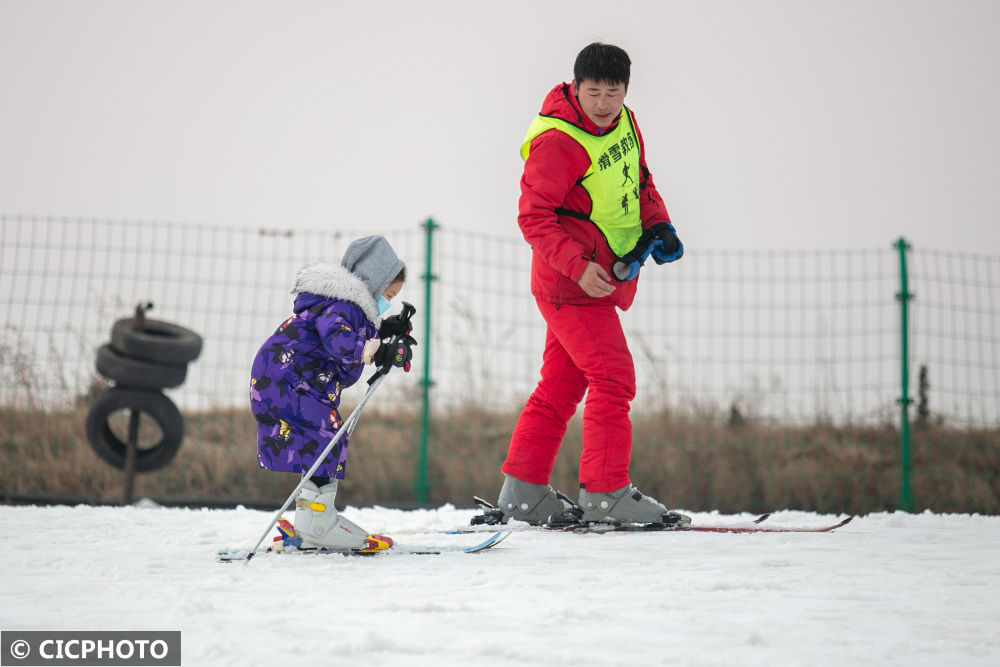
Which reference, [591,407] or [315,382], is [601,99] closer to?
[591,407]

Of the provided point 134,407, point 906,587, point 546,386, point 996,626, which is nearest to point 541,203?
point 546,386

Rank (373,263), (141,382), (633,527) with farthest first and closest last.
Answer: (141,382), (633,527), (373,263)

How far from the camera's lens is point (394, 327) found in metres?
3.44

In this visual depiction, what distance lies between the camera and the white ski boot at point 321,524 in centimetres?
321

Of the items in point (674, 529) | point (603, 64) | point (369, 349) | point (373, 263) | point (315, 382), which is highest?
point (603, 64)

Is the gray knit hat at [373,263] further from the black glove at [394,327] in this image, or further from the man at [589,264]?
the man at [589,264]

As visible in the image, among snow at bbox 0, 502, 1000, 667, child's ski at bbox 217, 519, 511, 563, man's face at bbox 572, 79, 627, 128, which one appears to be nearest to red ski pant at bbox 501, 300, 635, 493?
snow at bbox 0, 502, 1000, 667

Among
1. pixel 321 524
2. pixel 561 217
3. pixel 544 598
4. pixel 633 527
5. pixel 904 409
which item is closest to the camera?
pixel 544 598

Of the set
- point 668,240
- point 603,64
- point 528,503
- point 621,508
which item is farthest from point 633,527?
point 603,64

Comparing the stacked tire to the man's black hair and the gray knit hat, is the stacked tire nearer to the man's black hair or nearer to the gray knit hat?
the gray knit hat

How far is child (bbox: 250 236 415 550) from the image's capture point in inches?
127

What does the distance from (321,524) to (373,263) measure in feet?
2.99

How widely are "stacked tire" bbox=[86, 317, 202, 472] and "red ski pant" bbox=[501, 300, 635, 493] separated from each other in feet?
7.96

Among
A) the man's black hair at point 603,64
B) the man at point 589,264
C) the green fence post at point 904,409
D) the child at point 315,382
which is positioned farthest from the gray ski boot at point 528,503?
the green fence post at point 904,409
